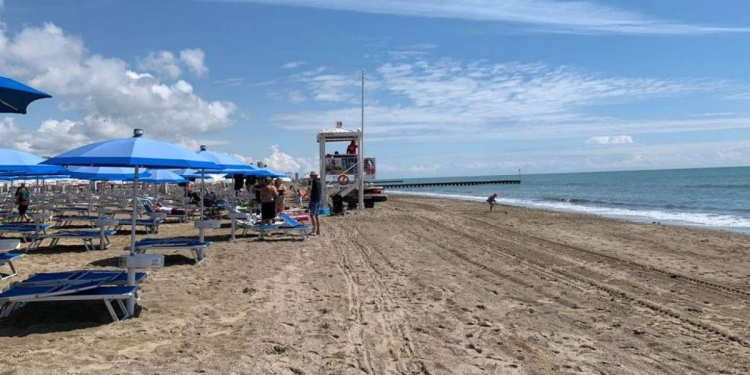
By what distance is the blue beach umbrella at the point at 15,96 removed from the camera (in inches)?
165

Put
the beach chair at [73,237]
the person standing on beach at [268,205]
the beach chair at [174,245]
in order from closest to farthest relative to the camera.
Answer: the beach chair at [174,245] < the beach chair at [73,237] < the person standing on beach at [268,205]

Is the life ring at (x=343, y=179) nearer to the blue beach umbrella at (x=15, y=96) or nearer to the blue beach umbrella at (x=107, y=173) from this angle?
the blue beach umbrella at (x=107, y=173)

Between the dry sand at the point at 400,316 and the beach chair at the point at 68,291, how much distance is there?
0.20 meters

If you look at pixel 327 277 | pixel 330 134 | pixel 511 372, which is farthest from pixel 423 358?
pixel 330 134

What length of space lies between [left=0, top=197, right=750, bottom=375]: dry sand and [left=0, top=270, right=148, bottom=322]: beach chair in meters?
0.20

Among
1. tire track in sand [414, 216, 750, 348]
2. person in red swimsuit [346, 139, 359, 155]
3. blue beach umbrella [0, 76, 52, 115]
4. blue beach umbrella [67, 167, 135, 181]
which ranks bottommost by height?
tire track in sand [414, 216, 750, 348]

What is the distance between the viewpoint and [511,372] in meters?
4.20

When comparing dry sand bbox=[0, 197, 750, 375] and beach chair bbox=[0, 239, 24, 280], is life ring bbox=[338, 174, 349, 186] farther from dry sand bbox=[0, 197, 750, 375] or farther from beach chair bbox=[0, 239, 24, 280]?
beach chair bbox=[0, 239, 24, 280]

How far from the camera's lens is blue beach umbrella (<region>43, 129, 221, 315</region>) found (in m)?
5.70

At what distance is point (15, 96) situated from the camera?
449cm

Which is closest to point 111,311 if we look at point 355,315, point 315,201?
point 355,315

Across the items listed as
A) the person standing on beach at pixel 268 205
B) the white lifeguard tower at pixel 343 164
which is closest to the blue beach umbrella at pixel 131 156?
the person standing on beach at pixel 268 205

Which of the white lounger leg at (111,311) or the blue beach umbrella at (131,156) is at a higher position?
the blue beach umbrella at (131,156)

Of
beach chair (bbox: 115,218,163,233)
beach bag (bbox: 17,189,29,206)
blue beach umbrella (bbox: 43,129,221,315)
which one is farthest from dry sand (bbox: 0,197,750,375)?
beach bag (bbox: 17,189,29,206)
